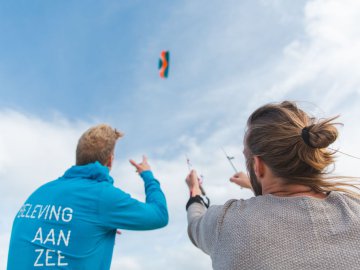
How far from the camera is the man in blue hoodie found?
3650 mm

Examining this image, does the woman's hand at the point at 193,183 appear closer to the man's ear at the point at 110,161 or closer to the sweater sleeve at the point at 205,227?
the sweater sleeve at the point at 205,227

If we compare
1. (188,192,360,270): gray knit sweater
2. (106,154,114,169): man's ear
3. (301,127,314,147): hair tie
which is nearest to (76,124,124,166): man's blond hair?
(106,154,114,169): man's ear

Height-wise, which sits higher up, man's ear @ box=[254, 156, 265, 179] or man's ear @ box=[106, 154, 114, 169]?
man's ear @ box=[106, 154, 114, 169]

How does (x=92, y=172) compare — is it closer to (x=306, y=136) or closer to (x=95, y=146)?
(x=95, y=146)

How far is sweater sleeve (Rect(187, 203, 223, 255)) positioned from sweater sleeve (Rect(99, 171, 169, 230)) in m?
1.00

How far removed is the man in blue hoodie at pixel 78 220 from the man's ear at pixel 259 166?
1.52 meters

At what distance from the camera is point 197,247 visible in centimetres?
290

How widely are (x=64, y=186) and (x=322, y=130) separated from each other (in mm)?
2686

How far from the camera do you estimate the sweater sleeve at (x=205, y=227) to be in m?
2.64

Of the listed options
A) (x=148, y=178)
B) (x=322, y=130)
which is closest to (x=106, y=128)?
(x=148, y=178)

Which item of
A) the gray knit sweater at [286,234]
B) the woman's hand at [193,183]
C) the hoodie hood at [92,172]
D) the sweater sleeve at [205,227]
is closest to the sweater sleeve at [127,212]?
the hoodie hood at [92,172]

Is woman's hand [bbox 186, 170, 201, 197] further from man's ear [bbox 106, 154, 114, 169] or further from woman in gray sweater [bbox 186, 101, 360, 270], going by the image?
man's ear [bbox 106, 154, 114, 169]

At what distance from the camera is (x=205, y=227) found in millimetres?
2721

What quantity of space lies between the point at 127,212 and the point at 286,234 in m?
1.92
